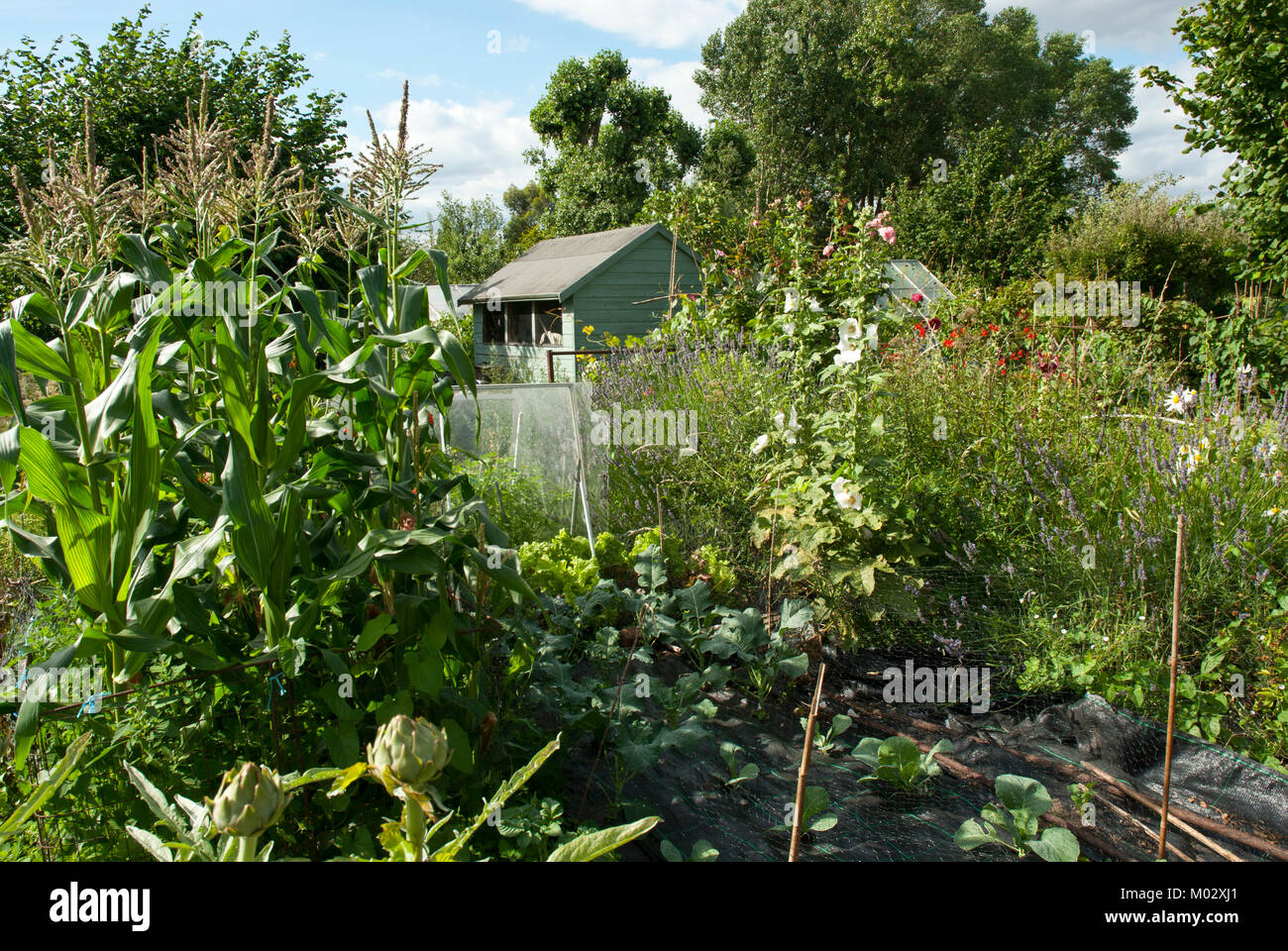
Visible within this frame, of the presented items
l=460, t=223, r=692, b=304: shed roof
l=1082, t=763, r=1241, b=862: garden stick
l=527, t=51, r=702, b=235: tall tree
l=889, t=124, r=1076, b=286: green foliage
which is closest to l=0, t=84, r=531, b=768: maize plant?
l=1082, t=763, r=1241, b=862: garden stick


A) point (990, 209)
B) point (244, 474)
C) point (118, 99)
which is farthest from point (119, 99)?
point (990, 209)

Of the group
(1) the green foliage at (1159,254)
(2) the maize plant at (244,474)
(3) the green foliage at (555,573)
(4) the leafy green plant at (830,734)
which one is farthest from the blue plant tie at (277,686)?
(1) the green foliage at (1159,254)

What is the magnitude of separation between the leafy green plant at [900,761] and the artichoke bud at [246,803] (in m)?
1.78

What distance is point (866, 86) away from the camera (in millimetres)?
28109

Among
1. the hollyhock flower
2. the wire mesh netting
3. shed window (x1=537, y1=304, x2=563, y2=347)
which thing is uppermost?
shed window (x1=537, y1=304, x2=563, y2=347)

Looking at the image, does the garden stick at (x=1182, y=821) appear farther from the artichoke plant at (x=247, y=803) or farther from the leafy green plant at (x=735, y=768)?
the artichoke plant at (x=247, y=803)

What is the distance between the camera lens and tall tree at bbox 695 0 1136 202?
2748cm

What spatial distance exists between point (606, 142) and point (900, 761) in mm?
26602

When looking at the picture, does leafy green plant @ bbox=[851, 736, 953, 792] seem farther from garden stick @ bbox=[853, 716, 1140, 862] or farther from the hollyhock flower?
the hollyhock flower

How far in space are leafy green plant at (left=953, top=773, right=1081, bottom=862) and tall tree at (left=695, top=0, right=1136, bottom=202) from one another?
90.5 feet

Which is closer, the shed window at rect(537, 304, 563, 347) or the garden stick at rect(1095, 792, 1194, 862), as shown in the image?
the garden stick at rect(1095, 792, 1194, 862)

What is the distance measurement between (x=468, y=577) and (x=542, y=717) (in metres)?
0.53

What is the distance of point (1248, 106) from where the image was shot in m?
5.67

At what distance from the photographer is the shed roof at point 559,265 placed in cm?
1775
